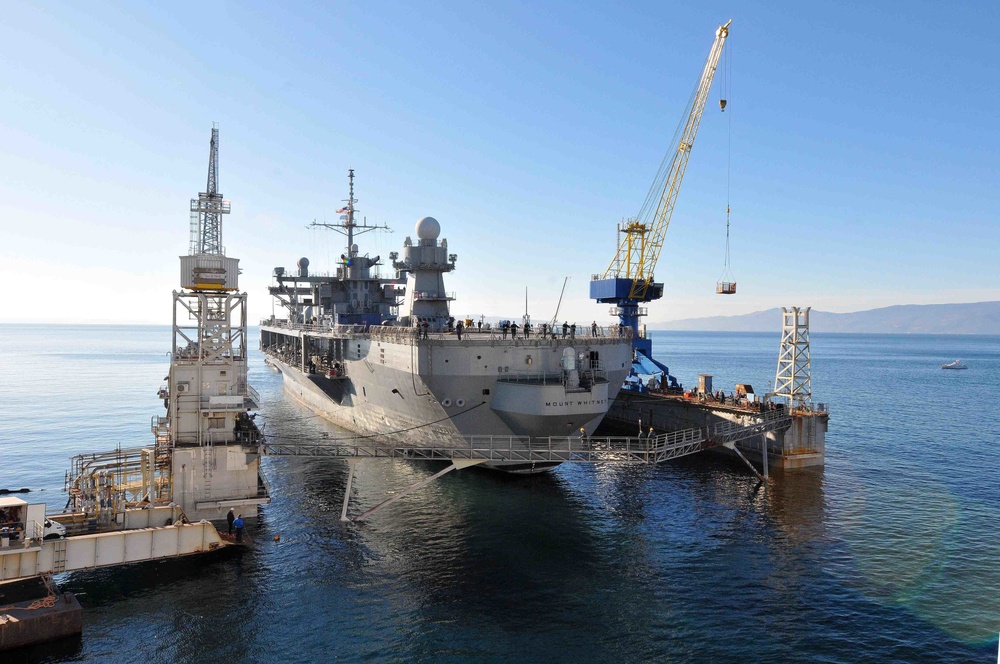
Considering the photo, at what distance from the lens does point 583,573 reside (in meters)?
24.6

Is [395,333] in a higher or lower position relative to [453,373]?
higher

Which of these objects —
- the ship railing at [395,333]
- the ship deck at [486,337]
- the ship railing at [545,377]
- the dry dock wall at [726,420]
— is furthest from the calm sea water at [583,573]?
the ship railing at [395,333]

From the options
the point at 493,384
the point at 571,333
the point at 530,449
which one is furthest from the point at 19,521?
the point at 571,333

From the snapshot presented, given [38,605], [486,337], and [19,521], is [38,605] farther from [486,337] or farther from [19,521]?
[486,337]

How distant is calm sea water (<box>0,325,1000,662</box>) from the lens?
19469mm

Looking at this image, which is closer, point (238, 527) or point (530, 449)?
point (238, 527)

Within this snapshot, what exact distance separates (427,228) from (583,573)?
96.1 ft

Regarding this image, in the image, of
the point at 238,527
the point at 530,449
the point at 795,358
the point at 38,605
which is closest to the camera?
the point at 38,605

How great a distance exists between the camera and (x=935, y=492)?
36781 mm

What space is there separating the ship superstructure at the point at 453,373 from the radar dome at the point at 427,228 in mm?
73

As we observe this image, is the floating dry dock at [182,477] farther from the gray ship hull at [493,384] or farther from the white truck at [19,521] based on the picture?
the gray ship hull at [493,384]

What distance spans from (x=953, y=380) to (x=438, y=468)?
110 metres

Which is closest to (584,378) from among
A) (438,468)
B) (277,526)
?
(438,468)

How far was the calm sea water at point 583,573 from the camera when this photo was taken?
19.5 meters
